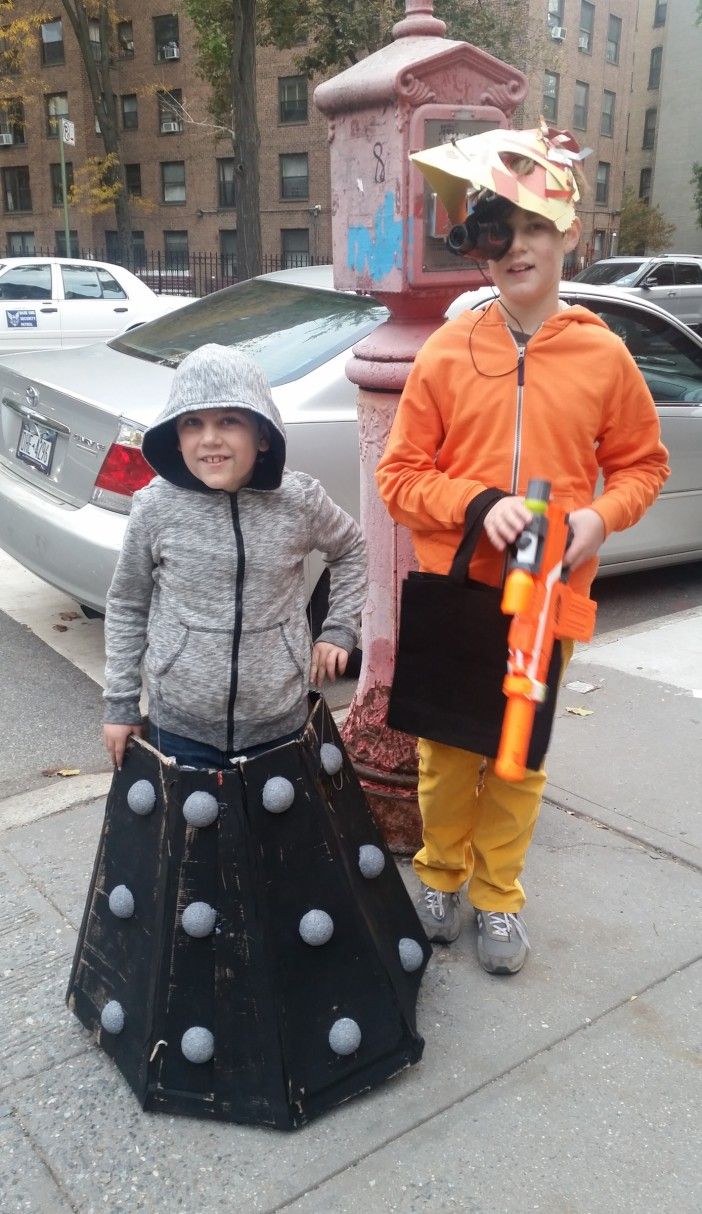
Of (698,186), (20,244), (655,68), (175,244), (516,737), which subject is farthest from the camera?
(655,68)

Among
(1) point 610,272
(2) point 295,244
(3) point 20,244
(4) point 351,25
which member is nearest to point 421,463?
(1) point 610,272

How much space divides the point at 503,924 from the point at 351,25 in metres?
22.7

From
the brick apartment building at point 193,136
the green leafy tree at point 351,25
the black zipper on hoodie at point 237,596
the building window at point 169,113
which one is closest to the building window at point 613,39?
the brick apartment building at point 193,136

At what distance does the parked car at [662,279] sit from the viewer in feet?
65.9

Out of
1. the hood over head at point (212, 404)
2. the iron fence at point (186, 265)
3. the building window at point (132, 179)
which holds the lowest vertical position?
the iron fence at point (186, 265)

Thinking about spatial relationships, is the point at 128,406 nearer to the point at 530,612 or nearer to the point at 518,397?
the point at 518,397

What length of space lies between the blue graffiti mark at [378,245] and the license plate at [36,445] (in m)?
2.01

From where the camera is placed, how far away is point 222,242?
40906 millimetres

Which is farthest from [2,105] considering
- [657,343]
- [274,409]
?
[274,409]

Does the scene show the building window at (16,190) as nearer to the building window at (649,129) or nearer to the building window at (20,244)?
the building window at (20,244)

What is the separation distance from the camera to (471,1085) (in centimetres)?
228

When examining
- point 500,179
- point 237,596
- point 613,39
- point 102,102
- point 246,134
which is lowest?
point 237,596

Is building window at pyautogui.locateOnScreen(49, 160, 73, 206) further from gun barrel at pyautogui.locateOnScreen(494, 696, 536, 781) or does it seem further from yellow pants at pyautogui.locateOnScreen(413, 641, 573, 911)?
gun barrel at pyautogui.locateOnScreen(494, 696, 536, 781)

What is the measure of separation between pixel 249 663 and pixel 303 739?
0.19 m
